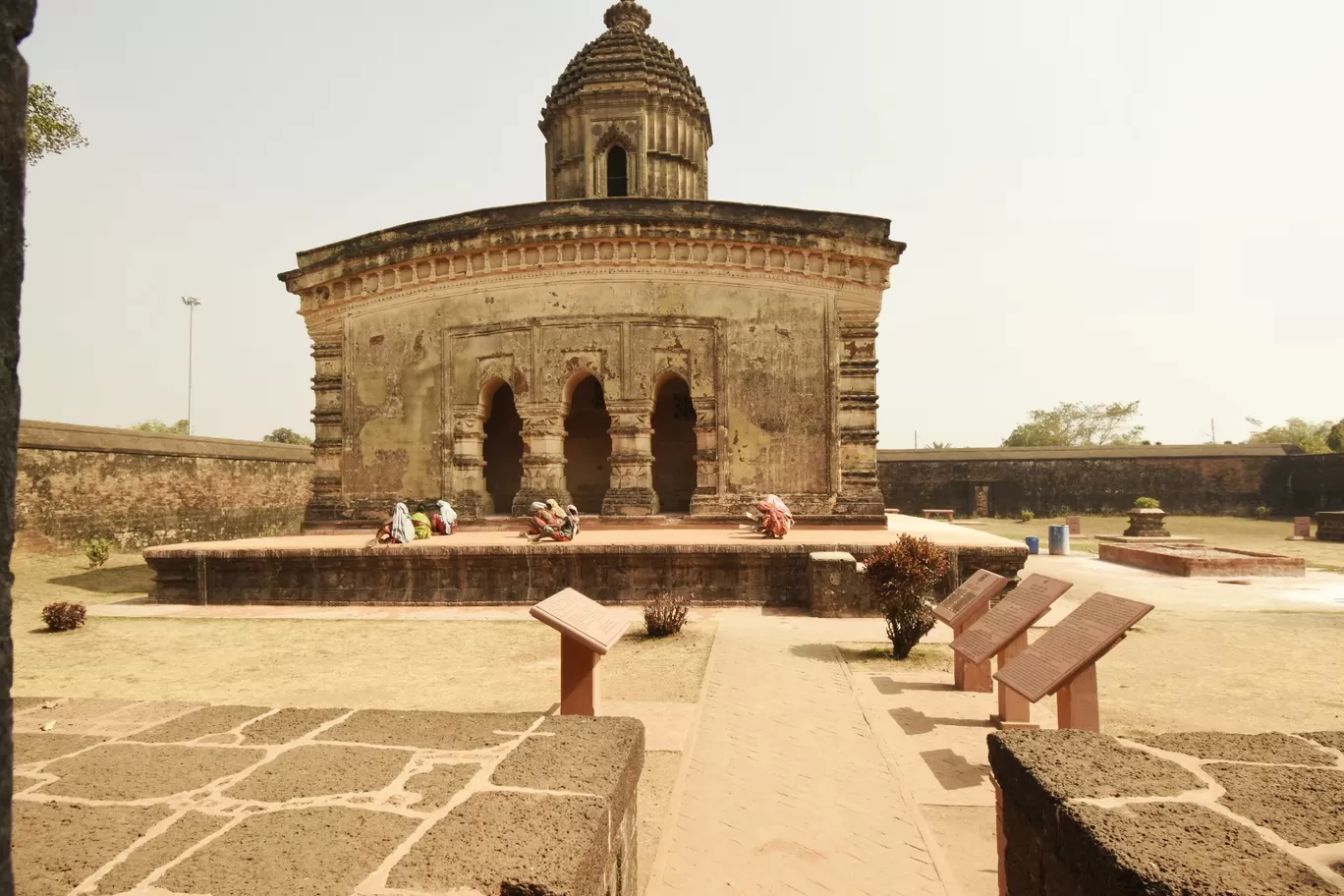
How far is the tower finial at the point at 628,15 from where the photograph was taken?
18078 mm

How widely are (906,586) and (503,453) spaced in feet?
36.9

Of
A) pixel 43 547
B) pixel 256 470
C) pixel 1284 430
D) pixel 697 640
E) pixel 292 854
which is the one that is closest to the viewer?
pixel 292 854

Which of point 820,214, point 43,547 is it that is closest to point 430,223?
point 820,214

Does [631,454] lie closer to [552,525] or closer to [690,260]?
[552,525]

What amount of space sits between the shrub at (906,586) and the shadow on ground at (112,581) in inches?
428

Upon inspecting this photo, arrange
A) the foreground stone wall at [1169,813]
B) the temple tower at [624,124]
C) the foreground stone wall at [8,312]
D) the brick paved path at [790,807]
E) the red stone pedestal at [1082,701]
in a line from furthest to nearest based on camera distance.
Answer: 1. the temple tower at [624,124]
2. the red stone pedestal at [1082,701]
3. the brick paved path at [790,807]
4. the foreground stone wall at [1169,813]
5. the foreground stone wall at [8,312]

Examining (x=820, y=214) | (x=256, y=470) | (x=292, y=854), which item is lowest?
(x=292, y=854)

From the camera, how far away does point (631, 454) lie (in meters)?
13.2

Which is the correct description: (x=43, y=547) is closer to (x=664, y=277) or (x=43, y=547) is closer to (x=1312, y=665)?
(x=664, y=277)

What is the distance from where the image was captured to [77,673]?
6621 mm

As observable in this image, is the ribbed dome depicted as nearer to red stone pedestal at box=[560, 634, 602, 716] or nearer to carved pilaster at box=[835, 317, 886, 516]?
carved pilaster at box=[835, 317, 886, 516]

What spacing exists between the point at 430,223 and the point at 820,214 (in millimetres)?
6887

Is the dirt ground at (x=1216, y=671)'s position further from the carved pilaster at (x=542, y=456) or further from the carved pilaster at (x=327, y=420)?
the carved pilaster at (x=327, y=420)

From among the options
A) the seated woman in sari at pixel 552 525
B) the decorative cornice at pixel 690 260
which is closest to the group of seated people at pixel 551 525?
the seated woman in sari at pixel 552 525
